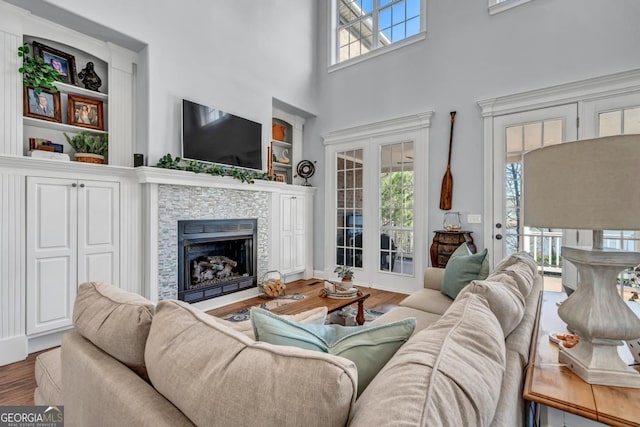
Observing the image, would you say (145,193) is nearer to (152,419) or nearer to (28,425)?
(28,425)

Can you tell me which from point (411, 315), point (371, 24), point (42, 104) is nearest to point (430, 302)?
→ point (411, 315)

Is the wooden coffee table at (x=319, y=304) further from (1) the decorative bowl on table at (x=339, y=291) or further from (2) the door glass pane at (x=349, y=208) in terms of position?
(2) the door glass pane at (x=349, y=208)

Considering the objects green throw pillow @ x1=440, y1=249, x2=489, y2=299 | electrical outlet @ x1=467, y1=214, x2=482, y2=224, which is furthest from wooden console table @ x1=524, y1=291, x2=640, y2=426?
electrical outlet @ x1=467, y1=214, x2=482, y2=224

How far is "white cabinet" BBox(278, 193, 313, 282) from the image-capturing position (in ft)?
15.4

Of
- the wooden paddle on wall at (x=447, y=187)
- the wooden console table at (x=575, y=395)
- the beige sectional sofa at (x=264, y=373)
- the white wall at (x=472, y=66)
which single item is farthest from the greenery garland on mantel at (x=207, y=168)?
the wooden console table at (x=575, y=395)

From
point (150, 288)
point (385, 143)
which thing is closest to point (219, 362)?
point (150, 288)

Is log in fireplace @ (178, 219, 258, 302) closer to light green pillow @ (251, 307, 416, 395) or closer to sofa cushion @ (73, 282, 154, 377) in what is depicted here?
sofa cushion @ (73, 282, 154, 377)

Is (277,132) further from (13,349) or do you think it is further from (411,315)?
(13,349)

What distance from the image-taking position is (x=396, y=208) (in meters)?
4.46

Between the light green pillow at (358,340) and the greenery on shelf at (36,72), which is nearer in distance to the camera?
the light green pillow at (358,340)

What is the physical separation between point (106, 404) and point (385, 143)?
4.32 m

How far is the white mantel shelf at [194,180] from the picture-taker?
299 cm

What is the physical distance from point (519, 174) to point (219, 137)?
354cm

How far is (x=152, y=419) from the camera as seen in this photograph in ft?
2.26
